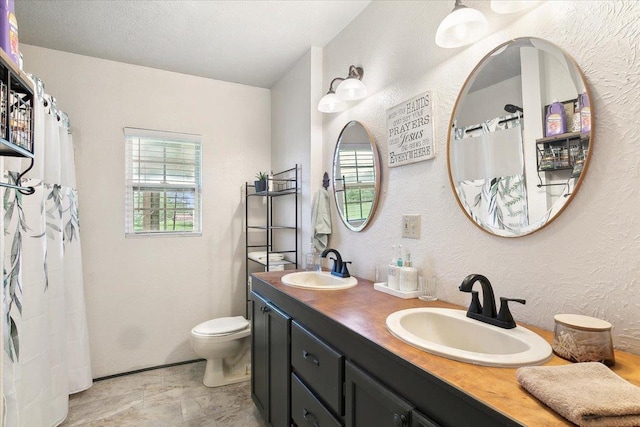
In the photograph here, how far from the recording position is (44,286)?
1.89m

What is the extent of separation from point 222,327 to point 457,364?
2103 millimetres

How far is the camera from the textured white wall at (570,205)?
933mm

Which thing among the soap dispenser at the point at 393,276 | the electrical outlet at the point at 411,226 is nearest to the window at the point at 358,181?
the electrical outlet at the point at 411,226

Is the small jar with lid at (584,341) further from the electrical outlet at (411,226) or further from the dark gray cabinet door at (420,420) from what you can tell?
the electrical outlet at (411,226)

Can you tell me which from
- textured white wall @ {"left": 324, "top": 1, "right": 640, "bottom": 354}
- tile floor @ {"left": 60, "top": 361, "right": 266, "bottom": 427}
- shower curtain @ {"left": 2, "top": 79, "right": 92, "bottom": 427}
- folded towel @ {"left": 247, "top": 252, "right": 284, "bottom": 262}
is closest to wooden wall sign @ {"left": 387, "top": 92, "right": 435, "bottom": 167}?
textured white wall @ {"left": 324, "top": 1, "right": 640, "bottom": 354}

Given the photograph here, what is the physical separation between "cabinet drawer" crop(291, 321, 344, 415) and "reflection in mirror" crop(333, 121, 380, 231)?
81 centimetres

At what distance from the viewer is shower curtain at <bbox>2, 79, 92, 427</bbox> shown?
5.38 ft

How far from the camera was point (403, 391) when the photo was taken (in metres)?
0.91

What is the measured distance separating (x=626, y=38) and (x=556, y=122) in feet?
0.86

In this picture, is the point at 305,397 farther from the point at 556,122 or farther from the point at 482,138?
the point at 556,122

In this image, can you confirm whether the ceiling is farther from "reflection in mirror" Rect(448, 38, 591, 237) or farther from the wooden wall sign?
"reflection in mirror" Rect(448, 38, 591, 237)

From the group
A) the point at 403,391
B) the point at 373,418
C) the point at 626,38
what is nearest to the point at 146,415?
the point at 373,418

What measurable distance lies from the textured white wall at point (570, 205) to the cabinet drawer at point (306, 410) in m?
0.71

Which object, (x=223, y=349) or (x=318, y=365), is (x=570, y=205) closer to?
(x=318, y=365)
